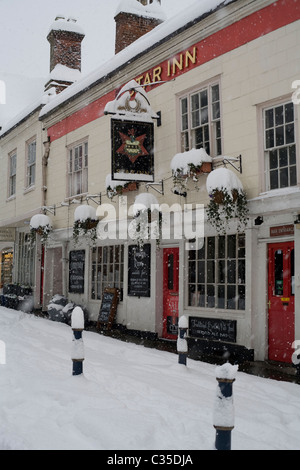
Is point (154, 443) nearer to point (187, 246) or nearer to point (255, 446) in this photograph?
point (255, 446)

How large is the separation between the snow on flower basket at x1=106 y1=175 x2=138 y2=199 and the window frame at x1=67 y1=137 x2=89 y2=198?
228 cm

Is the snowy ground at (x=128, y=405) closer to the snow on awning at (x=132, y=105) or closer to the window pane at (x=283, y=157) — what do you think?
the window pane at (x=283, y=157)

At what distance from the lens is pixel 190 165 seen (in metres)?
9.79

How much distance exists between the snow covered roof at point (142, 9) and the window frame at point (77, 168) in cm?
418

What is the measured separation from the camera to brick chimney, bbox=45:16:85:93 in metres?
17.9

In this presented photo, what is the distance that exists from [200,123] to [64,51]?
10206mm

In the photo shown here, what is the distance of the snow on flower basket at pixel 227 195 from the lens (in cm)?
871

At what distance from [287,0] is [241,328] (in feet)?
19.6

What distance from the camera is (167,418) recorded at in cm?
523

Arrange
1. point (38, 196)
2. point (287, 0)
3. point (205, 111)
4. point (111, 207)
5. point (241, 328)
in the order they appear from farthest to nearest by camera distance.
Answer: point (38, 196) → point (111, 207) → point (205, 111) → point (241, 328) → point (287, 0)

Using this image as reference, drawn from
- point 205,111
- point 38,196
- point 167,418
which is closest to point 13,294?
point 38,196

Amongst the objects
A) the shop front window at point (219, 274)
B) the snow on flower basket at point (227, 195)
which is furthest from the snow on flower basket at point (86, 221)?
the snow on flower basket at point (227, 195)

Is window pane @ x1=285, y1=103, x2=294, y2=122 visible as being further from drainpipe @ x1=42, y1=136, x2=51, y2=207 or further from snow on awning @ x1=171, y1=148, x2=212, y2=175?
drainpipe @ x1=42, y1=136, x2=51, y2=207

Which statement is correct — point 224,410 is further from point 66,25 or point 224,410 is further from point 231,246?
point 66,25
